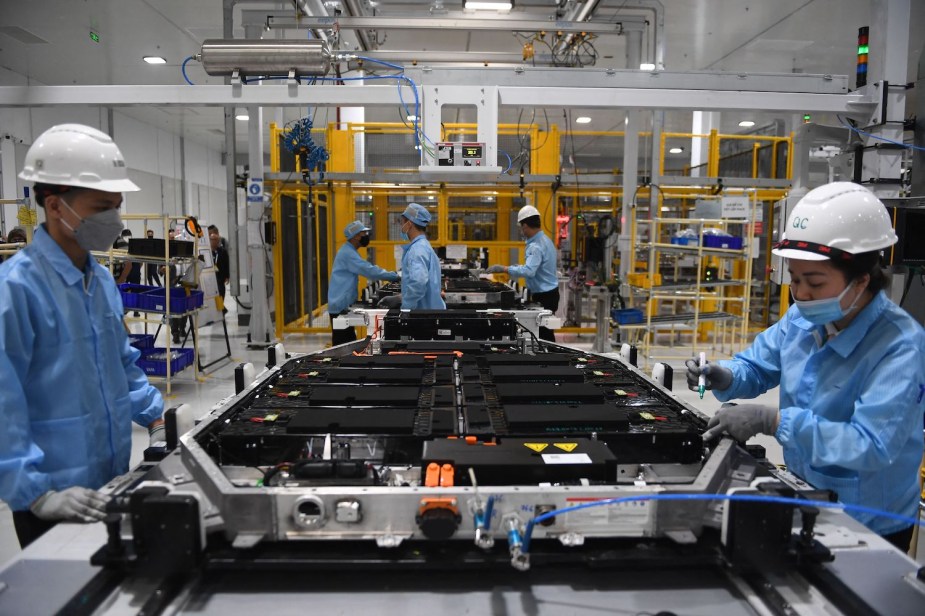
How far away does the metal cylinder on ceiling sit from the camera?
338 cm

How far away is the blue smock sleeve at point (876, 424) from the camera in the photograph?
1436 millimetres

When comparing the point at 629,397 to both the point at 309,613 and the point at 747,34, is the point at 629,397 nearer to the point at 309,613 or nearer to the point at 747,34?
the point at 309,613

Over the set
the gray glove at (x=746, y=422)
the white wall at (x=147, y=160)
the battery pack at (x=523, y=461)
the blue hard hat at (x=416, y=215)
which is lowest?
the battery pack at (x=523, y=461)

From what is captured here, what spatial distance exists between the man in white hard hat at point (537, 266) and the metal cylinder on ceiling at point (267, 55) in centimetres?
334

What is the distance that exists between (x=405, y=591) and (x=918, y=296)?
12.7 feet

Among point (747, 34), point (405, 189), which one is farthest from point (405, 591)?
point (747, 34)

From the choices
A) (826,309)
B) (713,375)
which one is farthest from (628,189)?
(826,309)

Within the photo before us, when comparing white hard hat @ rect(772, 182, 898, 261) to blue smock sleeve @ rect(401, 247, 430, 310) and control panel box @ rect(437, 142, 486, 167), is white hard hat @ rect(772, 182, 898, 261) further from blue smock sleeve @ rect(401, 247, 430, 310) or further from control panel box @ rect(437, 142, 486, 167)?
blue smock sleeve @ rect(401, 247, 430, 310)

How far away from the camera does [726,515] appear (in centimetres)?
123

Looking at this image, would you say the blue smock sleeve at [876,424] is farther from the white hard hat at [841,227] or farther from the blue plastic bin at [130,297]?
the blue plastic bin at [130,297]

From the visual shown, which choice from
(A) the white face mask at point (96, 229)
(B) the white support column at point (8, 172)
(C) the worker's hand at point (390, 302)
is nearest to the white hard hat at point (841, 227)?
(A) the white face mask at point (96, 229)

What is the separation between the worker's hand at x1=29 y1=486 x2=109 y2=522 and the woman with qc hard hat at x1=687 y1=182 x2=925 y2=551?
1.57 m

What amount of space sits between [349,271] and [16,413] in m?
4.95

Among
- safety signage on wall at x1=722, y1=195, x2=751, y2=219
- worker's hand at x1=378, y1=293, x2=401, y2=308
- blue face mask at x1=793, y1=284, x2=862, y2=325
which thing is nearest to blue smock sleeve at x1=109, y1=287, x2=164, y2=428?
blue face mask at x1=793, y1=284, x2=862, y2=325
